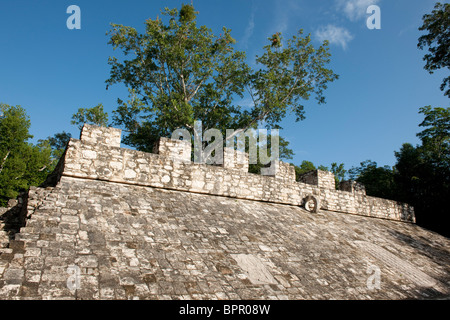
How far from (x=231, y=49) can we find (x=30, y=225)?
17.9m

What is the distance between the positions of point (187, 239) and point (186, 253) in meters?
0.47

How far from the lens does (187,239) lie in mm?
5109

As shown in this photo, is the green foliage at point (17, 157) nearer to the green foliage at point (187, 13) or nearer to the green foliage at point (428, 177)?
the green foliage at point (187, 13)

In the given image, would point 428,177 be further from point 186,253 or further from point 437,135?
point 186,253

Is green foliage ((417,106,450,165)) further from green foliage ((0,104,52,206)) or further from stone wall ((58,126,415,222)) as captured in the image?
green foliage ((0,104,52,206))

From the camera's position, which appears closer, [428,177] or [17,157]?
[428,177]

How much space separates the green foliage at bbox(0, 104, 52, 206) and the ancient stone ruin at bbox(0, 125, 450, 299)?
14.6 m

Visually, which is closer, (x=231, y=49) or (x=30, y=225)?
(x=30, y=225)

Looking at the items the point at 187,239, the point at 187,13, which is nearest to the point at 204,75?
the point at 187,13

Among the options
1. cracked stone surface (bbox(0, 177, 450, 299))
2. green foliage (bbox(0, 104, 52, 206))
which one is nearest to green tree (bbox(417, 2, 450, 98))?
cracked stone surface (bbox(0, 177, 450, 299))

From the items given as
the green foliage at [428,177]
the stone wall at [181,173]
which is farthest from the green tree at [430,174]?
the stone wall at [181,173]
